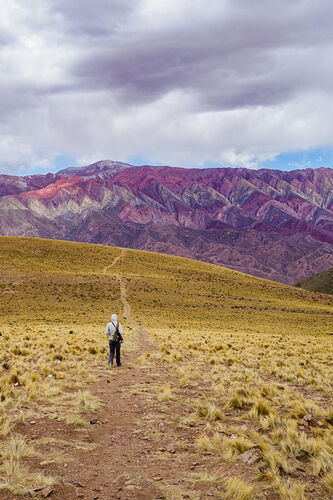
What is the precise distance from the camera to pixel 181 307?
51.9m

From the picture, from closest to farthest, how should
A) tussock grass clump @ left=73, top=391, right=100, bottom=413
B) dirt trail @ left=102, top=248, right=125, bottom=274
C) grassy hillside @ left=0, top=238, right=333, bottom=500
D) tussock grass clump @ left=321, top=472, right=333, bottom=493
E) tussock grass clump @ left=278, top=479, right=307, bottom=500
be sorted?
tussock grass clump @ left=278, top=479, right=307, bottom=500, tussock grass clump @ left=321, top=472, right=333, bottom=493, grassy hillside @ left=0, top=238, right=333, bottom=500, tussock grass clump @ left=73, top=391, right=100, bottom=413, dirt trail @ left=102, top=248, right=125, bottom=274

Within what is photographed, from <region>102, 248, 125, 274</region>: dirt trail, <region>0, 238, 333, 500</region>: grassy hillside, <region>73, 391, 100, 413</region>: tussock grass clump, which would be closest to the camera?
<region>0, 238, 333, 500</region>: grassy hillside

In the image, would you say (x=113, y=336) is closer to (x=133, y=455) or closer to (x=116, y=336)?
(x=116, y=336)

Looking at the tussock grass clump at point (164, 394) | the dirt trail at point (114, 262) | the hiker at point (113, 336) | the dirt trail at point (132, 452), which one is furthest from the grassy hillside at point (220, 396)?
the dirt trail at point (114, 262)

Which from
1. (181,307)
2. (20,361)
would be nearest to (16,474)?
(20,361)

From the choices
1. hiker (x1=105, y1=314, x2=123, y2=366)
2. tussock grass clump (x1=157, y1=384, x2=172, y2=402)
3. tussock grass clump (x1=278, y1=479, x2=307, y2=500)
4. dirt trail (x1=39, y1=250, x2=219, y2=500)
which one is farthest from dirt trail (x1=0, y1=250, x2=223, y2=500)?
hiker (x1=105, y1=314, x2=123, y2=366)

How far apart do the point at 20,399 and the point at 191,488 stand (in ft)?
19.5

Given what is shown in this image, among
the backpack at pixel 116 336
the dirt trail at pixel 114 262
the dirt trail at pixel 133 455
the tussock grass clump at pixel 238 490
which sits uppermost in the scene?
the dirt trail at pixel 114 262

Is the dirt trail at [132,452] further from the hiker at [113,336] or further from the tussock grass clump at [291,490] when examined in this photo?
the hiker at [113,336]

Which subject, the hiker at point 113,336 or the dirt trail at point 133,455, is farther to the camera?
the hiker at point 113,336

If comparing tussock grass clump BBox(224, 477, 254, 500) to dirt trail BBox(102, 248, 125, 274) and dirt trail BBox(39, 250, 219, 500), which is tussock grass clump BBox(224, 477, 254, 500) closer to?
dirt trail BBox(39, 250, 219, 500)

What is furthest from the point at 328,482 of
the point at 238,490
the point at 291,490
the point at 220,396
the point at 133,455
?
the point at 220,396

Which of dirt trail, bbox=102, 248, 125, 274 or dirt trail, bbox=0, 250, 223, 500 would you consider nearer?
dirt trail, bbox=0, 250, 223, 500

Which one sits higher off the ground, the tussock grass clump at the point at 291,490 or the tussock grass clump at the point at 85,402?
the tussock grass clump at the point at 291,490
